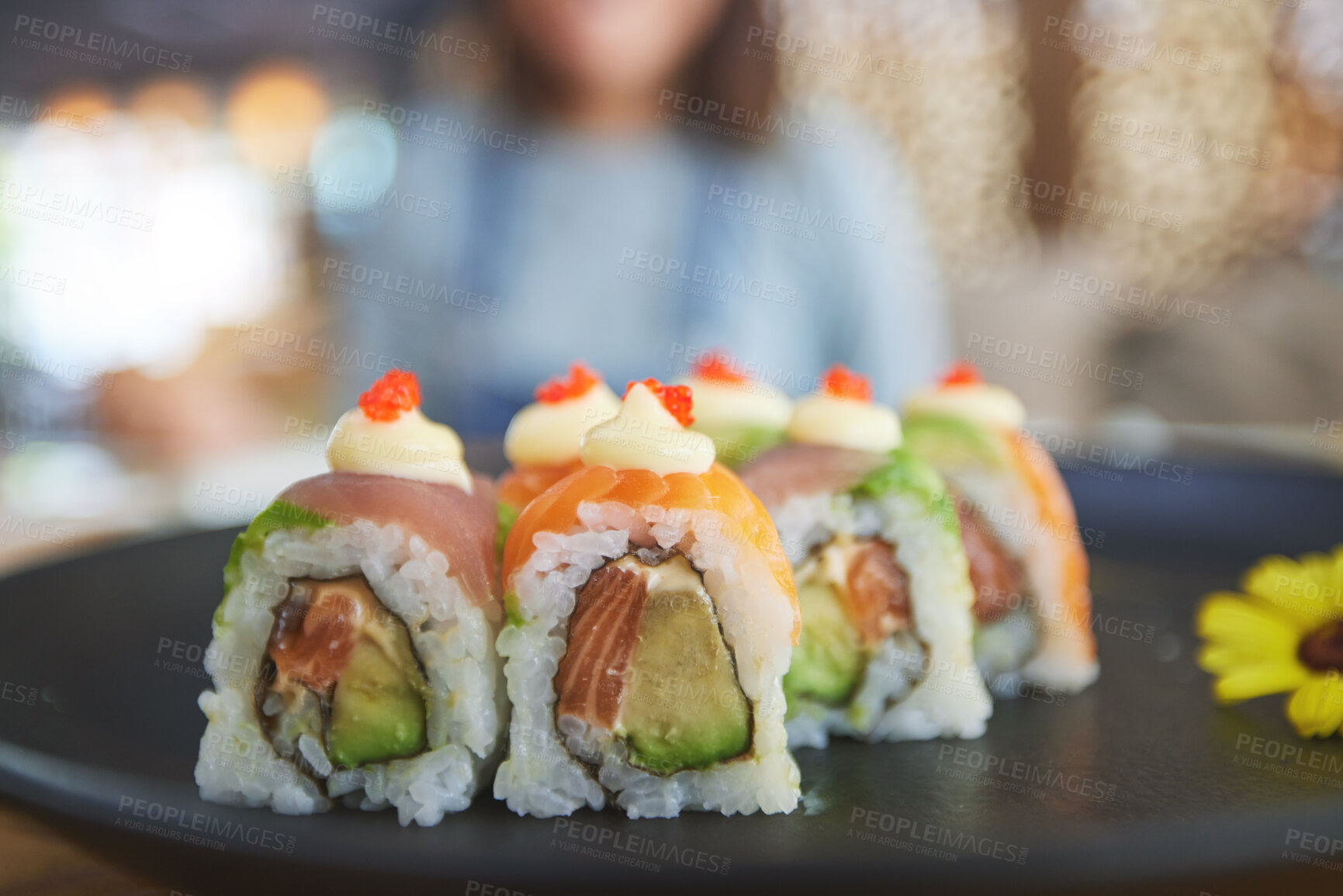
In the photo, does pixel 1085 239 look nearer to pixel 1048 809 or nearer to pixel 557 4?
pixel 557 4

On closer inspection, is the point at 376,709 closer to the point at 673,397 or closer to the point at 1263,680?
the point at 673,397

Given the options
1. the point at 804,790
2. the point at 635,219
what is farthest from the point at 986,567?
the point at 635,219

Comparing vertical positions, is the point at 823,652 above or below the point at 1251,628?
below

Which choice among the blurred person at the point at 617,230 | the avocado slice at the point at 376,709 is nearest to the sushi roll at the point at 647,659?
the avocado slice at the point at 376,709

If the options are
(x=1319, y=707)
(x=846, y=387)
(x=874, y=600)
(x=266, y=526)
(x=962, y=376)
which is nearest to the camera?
(x=266, y=526)

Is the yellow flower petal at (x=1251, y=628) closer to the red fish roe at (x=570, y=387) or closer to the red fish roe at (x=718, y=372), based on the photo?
the red fish roe at (x=718, y=372)

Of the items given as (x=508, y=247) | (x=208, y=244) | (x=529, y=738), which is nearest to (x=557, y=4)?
(x=508, y=247)
